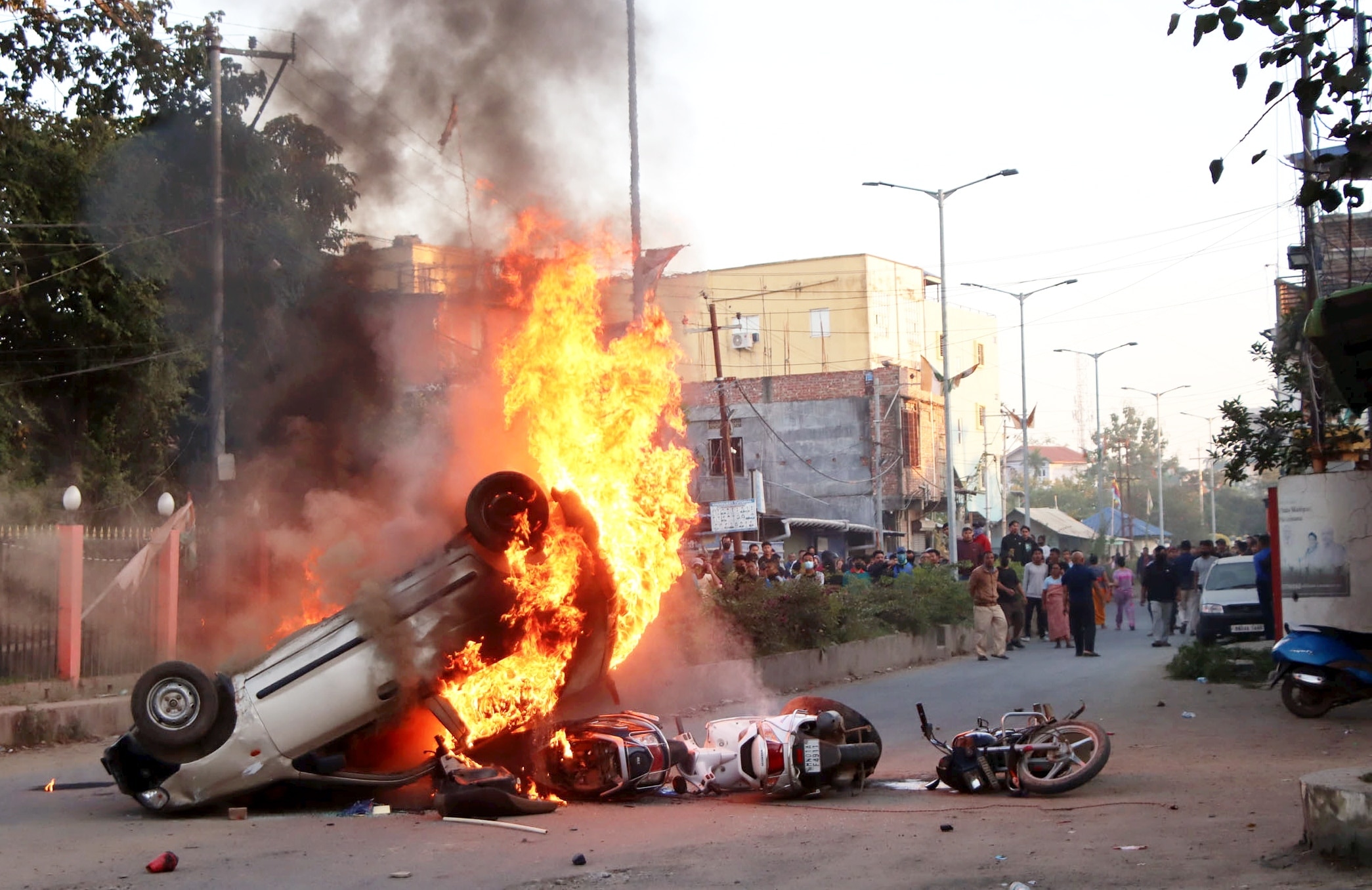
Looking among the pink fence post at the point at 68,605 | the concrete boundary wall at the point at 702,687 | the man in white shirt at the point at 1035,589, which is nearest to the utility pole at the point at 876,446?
the man in white shirt at the point at 1035,589

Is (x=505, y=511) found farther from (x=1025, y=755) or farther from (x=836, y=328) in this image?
(x=836, y=328)

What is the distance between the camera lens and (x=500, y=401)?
1070 cm

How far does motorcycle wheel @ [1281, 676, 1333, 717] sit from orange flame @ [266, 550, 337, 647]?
8.83 meters

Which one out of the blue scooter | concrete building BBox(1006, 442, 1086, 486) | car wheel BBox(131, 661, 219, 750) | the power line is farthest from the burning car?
concrete building BBox(1006, 442, 1086, 486)

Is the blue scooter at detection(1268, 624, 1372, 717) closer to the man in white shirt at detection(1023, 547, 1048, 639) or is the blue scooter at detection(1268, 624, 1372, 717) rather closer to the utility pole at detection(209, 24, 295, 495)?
the man in white shirt at detection(1023, 547, 1048, 639)

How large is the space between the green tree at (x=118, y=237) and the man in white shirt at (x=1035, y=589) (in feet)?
43.0

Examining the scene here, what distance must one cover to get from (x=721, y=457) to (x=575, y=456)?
36.1 meters

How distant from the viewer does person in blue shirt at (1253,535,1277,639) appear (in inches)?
629

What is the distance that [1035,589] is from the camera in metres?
23.3

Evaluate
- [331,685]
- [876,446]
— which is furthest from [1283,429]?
[876,446]

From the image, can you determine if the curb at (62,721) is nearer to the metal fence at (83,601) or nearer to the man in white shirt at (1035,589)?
the metal fence at (83,601)

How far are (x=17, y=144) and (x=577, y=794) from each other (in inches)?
663

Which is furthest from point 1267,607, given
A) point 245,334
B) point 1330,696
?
point 245,334

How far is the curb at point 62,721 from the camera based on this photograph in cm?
1243
